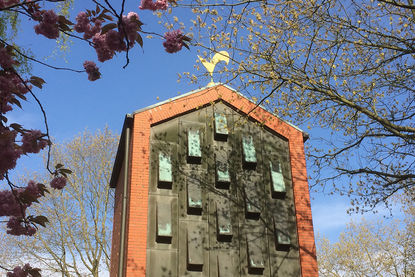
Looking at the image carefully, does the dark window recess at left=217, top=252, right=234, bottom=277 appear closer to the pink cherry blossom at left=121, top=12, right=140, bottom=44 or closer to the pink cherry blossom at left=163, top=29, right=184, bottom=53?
the pink cherry blossom at left=163, top=29, right=184, bottom=53

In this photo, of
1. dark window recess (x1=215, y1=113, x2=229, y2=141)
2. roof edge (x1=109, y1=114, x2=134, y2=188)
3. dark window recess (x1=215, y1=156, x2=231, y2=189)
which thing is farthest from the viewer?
dark window recess (x1=215, y1=113, x2=229, y2=141)

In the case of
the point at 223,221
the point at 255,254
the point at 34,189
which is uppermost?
the point at 223,221

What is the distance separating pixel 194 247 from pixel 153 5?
28.8ft

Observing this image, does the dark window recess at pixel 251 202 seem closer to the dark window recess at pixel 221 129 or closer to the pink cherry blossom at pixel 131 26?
the dark window recess at pixel 221 129

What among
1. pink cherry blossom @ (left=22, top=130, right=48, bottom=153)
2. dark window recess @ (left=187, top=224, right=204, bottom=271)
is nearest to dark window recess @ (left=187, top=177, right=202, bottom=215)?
dark window recess @ (left=187, top=224, right=204, bottom=271)

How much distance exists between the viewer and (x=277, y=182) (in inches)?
579

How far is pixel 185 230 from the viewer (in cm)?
1310

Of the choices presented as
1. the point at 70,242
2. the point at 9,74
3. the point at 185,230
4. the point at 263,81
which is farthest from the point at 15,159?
the point at 70,242

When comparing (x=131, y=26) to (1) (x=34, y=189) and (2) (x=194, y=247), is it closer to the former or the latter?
(1) (x=34, y=189)

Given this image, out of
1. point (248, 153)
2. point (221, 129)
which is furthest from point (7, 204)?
point (248, 153)

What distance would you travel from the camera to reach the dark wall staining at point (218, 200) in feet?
42.2

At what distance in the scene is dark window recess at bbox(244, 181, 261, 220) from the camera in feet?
45.6

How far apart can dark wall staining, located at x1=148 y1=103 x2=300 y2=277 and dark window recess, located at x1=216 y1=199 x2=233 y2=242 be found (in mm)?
30

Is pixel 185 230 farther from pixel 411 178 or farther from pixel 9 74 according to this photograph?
pixel 9 74
